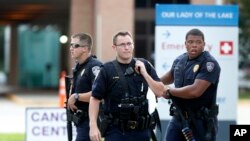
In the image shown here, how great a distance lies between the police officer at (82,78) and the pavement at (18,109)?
26.9 ft

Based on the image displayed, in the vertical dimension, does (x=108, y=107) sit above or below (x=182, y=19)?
below

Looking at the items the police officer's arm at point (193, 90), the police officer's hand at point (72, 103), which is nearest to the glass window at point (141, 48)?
the police officer's hand at point (72, 103)

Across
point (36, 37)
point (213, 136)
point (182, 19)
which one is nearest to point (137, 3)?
point (36, 37)

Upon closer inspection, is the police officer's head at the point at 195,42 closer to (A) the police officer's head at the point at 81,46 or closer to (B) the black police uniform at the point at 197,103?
(B) the black police uniform at the point at 197,103

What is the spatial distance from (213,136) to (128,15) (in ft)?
60.6

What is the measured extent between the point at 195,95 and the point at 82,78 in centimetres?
126

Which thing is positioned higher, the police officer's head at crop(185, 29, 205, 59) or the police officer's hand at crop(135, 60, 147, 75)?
the police officer's head at crop(185, 29, 205, 59)

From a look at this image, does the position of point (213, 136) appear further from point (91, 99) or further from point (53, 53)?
point (53, 53)

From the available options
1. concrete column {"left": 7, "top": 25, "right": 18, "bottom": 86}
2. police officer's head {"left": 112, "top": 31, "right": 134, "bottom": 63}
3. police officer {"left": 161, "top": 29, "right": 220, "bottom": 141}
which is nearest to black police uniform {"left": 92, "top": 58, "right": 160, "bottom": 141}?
police officer's head {"left": 112, "top": 31, "right": 134, "bottom": 63}

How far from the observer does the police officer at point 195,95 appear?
25.8 ft

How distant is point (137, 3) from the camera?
33844 millimetres

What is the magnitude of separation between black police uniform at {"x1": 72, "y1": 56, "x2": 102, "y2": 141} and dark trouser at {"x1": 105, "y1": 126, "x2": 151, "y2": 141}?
80 cm

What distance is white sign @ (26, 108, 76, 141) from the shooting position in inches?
465

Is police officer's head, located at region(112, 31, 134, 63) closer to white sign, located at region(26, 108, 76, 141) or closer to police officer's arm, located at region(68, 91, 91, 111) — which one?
police officer's arm, located at region(68, 91, 91, 111)
